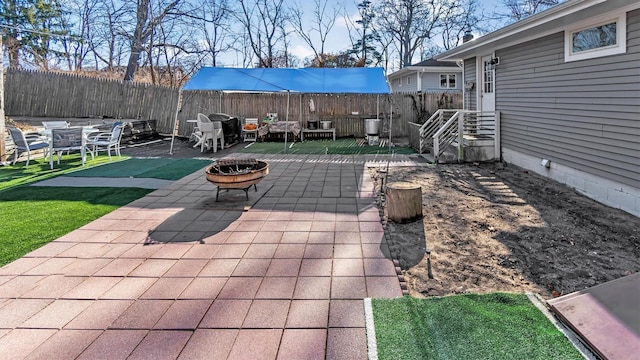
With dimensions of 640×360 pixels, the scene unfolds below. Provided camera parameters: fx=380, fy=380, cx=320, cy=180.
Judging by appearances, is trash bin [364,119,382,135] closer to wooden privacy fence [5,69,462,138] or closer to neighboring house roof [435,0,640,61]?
wooden privacy fence [5,69,462,138]

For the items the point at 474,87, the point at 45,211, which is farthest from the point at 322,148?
the point at 45,211

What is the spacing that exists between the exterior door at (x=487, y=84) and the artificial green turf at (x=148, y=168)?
7.06m

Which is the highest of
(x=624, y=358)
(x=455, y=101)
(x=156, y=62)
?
(x=156, y=62)

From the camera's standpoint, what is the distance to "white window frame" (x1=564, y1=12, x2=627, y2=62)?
5.08 meters

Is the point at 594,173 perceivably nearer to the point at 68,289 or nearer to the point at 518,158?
the point at 518,158

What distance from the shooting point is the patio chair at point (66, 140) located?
7.68 metres

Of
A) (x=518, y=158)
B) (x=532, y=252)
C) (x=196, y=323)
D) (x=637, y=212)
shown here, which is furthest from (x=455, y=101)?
(x=196, y=323)

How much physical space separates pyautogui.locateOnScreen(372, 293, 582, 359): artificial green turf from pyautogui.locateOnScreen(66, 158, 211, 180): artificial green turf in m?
5.68

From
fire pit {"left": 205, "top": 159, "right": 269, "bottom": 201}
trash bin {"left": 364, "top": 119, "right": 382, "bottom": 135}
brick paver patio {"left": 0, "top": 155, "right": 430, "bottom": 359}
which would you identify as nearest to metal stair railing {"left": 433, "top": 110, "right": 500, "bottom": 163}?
trash bin {"left": 364, "top": 119, "right": 382, "bottom": 135}

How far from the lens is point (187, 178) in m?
7.12

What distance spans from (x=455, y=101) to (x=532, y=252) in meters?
11.9

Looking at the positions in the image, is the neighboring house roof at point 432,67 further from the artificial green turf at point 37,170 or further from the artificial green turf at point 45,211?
the artificial green turf at point 45,211

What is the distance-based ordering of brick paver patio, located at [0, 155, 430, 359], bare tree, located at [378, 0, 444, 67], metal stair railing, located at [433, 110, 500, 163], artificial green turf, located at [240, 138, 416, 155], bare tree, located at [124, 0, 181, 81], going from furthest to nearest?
bare tree, located at [378, 0, 444, 67]
bare tree, located at [124, 0, 181, 81]
artificial green turf, located at [240, 138, 416, 155]
metal stair railing, located at [433, 110, 500, 163]
brick paver patio, located at [0, 155, 430, 359]

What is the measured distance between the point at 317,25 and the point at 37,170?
22490 millimetres
